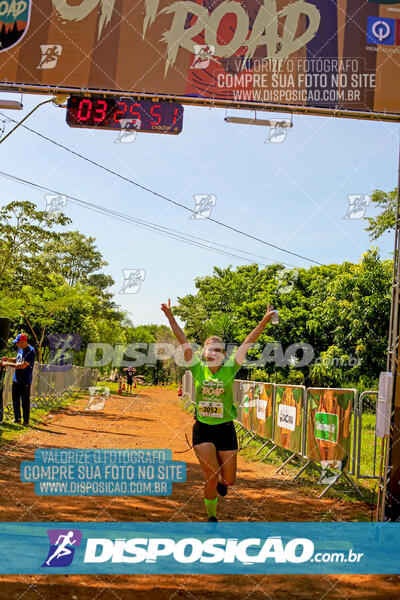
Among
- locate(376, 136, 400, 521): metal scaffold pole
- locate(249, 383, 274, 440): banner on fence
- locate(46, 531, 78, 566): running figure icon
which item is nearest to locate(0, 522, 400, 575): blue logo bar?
locate(46, 531, 78, 566): running figure icon

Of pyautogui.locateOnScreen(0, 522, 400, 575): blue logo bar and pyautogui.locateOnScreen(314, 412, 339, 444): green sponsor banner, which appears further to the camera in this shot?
pyautogui.locateOnScreen(314, 412, 339, 444): green sponsor banner

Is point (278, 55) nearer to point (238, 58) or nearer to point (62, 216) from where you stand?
point (238, 58)

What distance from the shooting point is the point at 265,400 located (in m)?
13.0

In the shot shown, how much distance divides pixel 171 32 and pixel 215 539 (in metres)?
8.00

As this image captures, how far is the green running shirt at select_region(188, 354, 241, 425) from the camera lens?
6.14m

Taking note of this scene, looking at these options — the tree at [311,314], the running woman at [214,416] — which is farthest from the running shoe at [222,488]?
the tree at [311,314]

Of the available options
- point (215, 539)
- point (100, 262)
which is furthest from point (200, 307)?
point (215, 539)

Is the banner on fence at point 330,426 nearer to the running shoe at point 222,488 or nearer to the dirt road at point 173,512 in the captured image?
the dirt road at point 173,512

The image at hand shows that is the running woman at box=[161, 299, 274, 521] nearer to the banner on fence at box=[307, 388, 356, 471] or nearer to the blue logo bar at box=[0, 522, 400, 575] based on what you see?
the blue logo bar at box=[0, 522, 400, 575]

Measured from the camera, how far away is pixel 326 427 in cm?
915

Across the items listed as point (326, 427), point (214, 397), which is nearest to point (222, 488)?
point (214, 397)

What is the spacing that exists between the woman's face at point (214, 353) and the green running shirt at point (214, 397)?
113 millimetres

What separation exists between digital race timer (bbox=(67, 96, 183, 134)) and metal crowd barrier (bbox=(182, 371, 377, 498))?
4879 millimetres

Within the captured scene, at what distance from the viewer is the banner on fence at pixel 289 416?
34.0 ft
